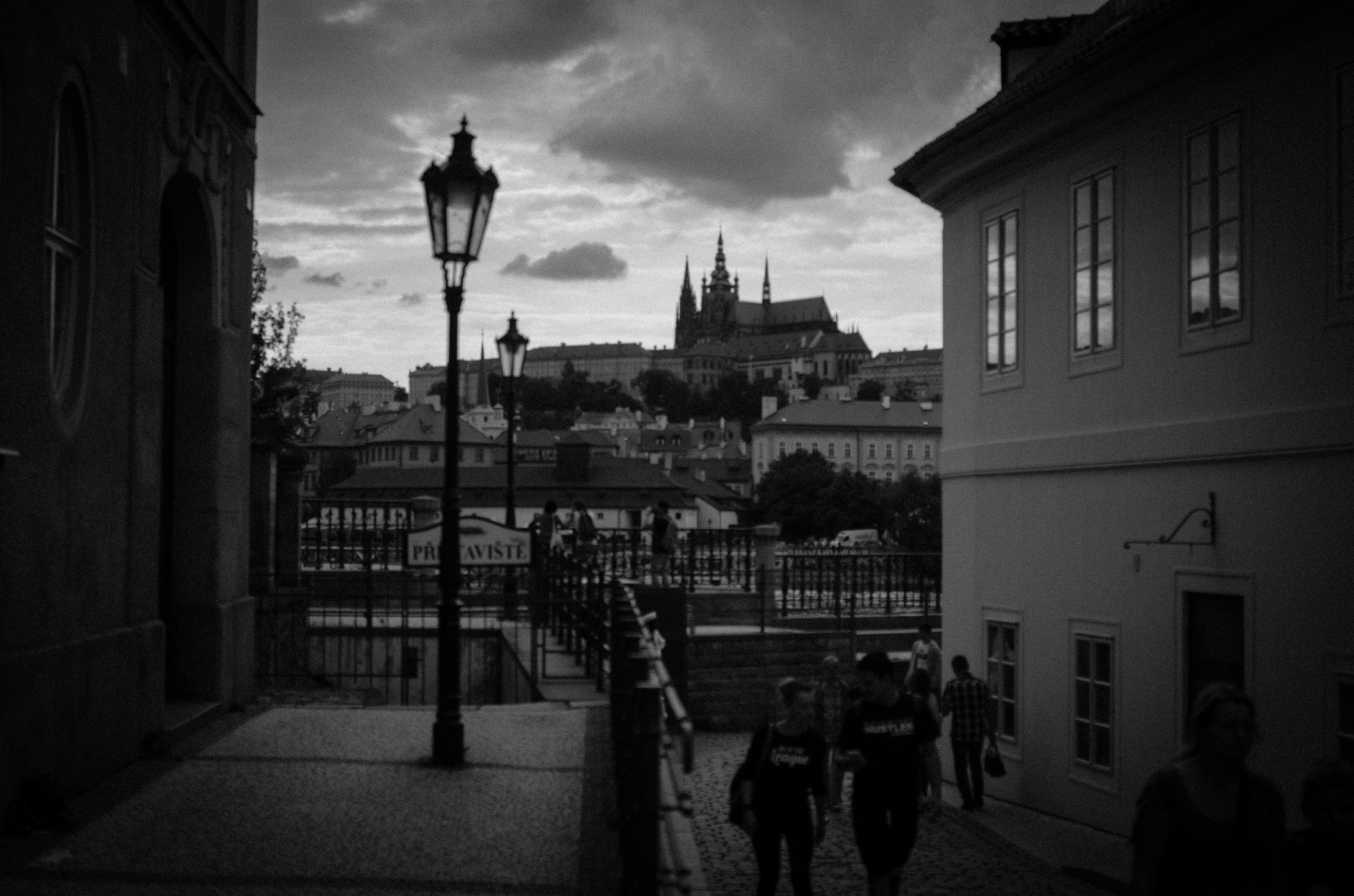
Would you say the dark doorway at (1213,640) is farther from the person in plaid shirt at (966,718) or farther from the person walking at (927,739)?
the person in plaid shirt at (966,718)

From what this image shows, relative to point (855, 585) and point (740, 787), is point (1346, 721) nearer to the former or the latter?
point (740, 787)

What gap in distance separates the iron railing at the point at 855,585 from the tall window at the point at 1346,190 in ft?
58.1

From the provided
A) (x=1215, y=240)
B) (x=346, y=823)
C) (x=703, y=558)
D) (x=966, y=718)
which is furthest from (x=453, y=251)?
(x=703, y=558)

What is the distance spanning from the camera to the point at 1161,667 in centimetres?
1563

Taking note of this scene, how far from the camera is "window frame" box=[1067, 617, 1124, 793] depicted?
1645 centimetres

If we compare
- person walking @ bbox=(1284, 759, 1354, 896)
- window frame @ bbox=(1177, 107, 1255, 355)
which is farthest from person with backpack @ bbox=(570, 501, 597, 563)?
person walking @ bbox=(1284, 759, 1354, 896)

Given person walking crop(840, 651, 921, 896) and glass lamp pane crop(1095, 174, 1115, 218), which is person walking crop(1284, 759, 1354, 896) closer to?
person walking crop(840, 651, 921, 896)

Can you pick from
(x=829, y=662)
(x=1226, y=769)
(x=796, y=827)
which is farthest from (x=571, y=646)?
(x=1226, y=769)

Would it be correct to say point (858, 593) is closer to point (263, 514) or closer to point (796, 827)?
point (263, 514)

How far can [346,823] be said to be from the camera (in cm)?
1035

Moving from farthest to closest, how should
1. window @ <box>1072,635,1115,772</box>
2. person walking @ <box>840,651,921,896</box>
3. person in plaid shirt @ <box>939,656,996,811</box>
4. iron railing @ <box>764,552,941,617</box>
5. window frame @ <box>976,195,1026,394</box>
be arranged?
iron railing @ <box>764,552,941,617</box> → window frame @ <box>976,195,1026,394</box> → person in plaid shirt @ <box>939,656,996,811</box> → window @ <box>1072,635,1115,772</box> → person walking @ <box>840,651,921,896</box>

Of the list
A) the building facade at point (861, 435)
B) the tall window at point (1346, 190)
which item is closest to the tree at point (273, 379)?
the tall window at point (1346, 190)

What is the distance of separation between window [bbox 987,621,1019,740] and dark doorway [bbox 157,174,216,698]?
9.11m

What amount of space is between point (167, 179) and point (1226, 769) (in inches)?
393
